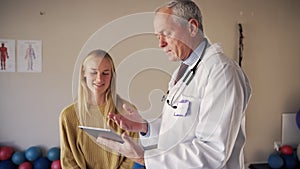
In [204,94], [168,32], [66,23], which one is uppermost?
[66,23]

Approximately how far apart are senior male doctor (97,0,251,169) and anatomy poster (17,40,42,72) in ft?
5.87

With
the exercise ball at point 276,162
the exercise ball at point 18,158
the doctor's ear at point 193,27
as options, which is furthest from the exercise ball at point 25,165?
the exercise ball at point 276,162

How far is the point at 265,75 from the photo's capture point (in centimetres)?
296

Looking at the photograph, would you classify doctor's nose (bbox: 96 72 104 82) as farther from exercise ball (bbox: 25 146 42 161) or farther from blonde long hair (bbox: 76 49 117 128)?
exercise ball (bbox: 25 146 42 161)

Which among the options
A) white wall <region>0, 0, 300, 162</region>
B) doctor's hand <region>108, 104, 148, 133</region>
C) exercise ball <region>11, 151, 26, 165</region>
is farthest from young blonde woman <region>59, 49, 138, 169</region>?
exercise ball <region>11, 151, 26, 165</region>

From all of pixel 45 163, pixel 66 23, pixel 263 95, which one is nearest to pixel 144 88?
pixel 66 23

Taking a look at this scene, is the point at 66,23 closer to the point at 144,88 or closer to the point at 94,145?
the point at 144,88

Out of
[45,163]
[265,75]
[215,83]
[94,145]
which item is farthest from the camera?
[265,75]

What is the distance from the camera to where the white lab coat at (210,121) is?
0.83 metres

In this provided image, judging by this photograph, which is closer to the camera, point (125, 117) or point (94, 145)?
point (125, 117)

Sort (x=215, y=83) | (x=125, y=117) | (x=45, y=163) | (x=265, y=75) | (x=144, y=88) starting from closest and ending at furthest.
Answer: (x=215, y=83), (x=125, y=117), (x=45, y=163), (x=144, y=88), (x=265, y=75)

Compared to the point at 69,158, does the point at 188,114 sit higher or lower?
higher

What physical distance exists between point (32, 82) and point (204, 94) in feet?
6.80

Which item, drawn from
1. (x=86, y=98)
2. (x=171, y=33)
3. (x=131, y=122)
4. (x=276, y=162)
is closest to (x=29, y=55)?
(x=86, y=98)
